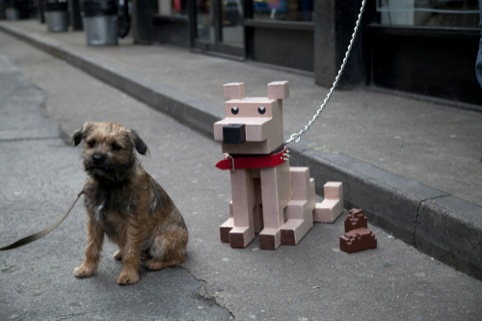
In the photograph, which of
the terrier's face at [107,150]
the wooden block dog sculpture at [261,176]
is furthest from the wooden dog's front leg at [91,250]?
the wooden block dog sculpture at [261,176]

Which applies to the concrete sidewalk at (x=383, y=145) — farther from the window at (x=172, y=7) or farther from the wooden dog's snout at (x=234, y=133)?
the window at (x=172, y=7)

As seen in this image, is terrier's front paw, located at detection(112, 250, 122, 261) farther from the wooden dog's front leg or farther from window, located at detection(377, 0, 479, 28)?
window, located at detection(377, 0, 479, 28)

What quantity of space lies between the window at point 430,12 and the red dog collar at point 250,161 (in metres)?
3.79

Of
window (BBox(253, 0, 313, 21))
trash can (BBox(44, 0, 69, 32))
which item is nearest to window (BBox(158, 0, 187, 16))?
window (BBox(253, 0, 313, 21))

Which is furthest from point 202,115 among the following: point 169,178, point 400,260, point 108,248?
point 400,260

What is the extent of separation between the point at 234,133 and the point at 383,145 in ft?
7.15

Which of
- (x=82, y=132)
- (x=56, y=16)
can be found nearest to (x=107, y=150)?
(x=82, y=132)

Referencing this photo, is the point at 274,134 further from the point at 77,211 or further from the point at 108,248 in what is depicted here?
the point at 77,211

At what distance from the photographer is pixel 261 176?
15.5ft

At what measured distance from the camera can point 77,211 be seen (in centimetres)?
567

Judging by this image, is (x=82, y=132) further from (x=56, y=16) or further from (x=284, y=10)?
(x=56, y=16)

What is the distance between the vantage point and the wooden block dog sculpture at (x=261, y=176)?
14.9ft

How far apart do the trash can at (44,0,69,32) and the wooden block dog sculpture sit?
19.5m

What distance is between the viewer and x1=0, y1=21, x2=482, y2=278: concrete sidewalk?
4.41 m
